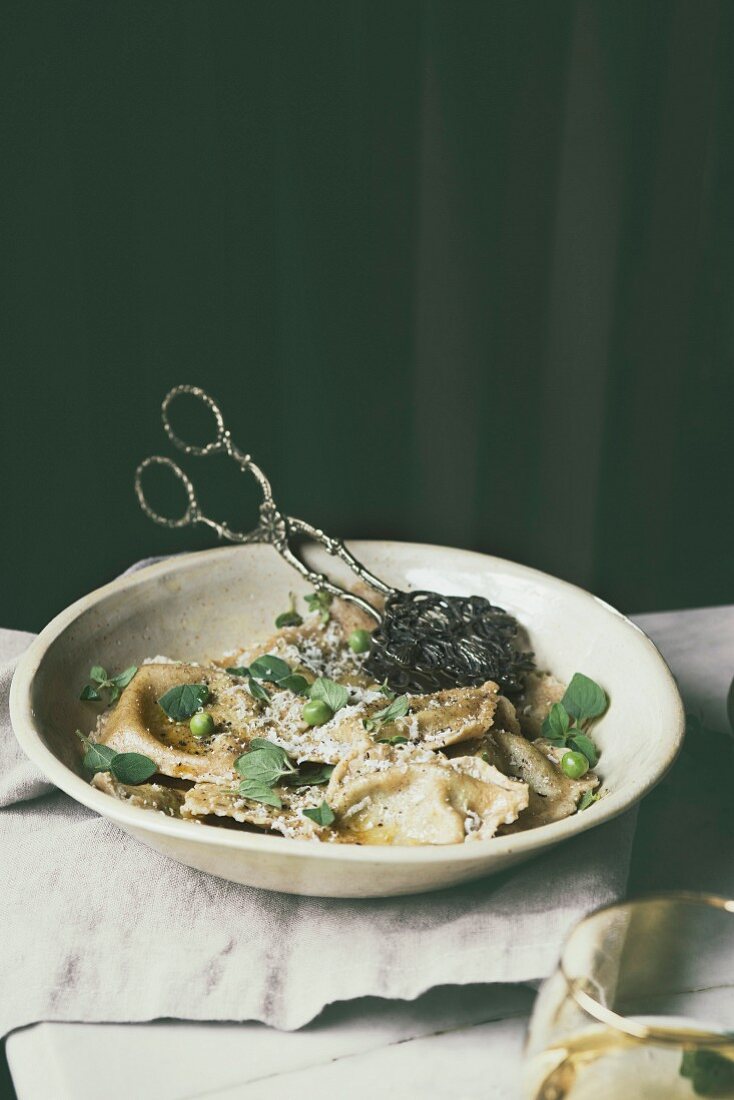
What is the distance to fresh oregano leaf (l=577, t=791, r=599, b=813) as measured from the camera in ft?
3.78

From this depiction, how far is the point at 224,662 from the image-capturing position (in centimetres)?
146

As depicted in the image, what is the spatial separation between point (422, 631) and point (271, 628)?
0.86ft

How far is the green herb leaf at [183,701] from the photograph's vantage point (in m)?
1.29

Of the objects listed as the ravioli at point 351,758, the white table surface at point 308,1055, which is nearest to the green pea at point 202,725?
the ravioli at point 351,758

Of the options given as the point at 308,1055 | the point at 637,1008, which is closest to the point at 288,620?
the point at 308,1055

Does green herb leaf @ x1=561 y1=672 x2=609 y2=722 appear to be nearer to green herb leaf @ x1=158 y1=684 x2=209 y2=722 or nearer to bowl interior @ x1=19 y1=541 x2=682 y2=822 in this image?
bowl interior @ x1=19 y1=541 x2=682 y2=822

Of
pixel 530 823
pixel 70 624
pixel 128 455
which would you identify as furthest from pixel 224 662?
pixel 128 455

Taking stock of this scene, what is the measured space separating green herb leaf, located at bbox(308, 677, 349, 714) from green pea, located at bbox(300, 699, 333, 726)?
2 centimetres

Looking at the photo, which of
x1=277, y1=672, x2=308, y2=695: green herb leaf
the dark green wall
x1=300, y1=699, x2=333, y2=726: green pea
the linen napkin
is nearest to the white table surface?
the linen napkin

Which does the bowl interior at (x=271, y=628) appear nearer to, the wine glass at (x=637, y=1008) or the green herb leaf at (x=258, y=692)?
the green herb leaf at (x=258, y=692)

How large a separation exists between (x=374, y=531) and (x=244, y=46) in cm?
89

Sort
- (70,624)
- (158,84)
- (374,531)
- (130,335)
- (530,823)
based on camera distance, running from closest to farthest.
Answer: (530,823) → (70,624) → (158,84) → (130,335) → (374,531)

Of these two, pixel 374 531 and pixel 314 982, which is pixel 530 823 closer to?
pixel 314 982

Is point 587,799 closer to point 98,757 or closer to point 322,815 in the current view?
point 322,815
